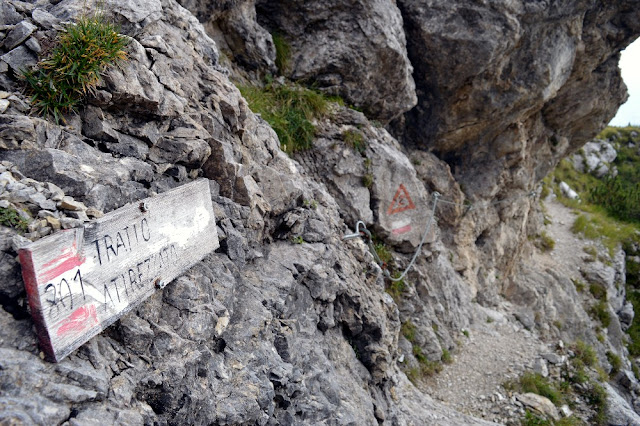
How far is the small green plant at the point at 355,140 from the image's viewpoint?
29.3 ft

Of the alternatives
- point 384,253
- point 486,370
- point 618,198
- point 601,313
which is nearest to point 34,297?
point 384,253

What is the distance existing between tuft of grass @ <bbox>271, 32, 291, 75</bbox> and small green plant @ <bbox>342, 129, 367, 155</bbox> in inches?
81.0

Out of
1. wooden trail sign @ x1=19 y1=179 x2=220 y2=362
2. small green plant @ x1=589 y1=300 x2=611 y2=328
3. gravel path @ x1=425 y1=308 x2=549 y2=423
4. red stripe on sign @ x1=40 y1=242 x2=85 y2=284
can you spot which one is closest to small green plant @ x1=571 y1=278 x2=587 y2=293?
small green plant @ x1=589 y1=300 x2=611 y2=328

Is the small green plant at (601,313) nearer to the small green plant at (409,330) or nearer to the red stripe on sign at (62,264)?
the small green plant at (409,330)

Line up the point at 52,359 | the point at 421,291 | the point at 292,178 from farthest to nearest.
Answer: the point at 421,291
the point at 292,178
the point at 52,359

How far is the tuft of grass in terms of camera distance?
909cm

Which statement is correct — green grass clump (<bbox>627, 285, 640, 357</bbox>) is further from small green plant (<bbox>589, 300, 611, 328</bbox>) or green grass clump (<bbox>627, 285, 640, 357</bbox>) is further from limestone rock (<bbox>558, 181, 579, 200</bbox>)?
limestone rock (<bbox>558, 181, 579, 200</bbox>)

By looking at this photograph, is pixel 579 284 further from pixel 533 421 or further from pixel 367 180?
pixel 367 180

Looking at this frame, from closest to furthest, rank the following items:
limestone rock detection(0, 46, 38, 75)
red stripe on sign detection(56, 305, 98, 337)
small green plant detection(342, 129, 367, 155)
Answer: red stripe on sign detection(56, 305, 98, 337)
limestone rock detection(0, 46, 38, 75)
small green plant detection(342, 129, 367, 155)

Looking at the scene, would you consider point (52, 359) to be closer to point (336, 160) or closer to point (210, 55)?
point (210, 55)

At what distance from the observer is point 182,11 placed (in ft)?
18.3

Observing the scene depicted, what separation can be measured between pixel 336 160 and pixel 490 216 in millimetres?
9206

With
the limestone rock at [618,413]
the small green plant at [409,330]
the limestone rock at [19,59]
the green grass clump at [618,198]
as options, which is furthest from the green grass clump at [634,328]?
the limestone rock at [19,59]

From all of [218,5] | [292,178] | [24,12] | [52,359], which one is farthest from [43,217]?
[218,5]
